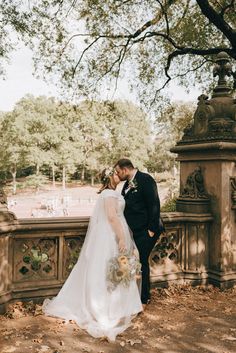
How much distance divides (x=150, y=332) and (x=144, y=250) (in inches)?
44.7

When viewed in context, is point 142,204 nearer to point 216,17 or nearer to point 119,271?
point 119,271

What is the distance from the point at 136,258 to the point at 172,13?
467 inches

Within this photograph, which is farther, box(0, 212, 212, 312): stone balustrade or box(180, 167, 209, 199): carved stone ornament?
box(180, 167, 209, 199): carved stone ornament

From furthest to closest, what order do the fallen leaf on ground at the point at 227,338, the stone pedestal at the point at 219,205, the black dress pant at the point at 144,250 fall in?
the stone pedestal at the point at 219,205 < the black dress pant at the point at 144,250 < the fallen leaf on ground at the point at 227,338

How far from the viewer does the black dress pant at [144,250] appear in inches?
204

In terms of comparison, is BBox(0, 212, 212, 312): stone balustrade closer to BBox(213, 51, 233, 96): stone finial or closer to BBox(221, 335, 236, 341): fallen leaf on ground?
BBox(221, 335, 236, 341): fallen leaf on ground

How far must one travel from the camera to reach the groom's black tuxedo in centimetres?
508

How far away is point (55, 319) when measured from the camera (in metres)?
4.70

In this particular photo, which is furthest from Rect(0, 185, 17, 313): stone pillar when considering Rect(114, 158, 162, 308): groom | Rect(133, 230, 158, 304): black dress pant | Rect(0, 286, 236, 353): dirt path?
Rect(133, 230, 158, 304): black dress pant

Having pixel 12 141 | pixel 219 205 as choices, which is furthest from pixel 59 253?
pixel 12 141

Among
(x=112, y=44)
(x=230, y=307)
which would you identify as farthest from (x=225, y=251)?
(x=112, y=44)

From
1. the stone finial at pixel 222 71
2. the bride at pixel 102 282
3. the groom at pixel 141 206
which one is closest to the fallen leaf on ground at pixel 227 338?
the bride at pixel 102 282

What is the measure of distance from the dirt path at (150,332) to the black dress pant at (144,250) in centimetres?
20

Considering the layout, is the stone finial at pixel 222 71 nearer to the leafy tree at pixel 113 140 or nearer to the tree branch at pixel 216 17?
the tree branch at pixel 216 17
